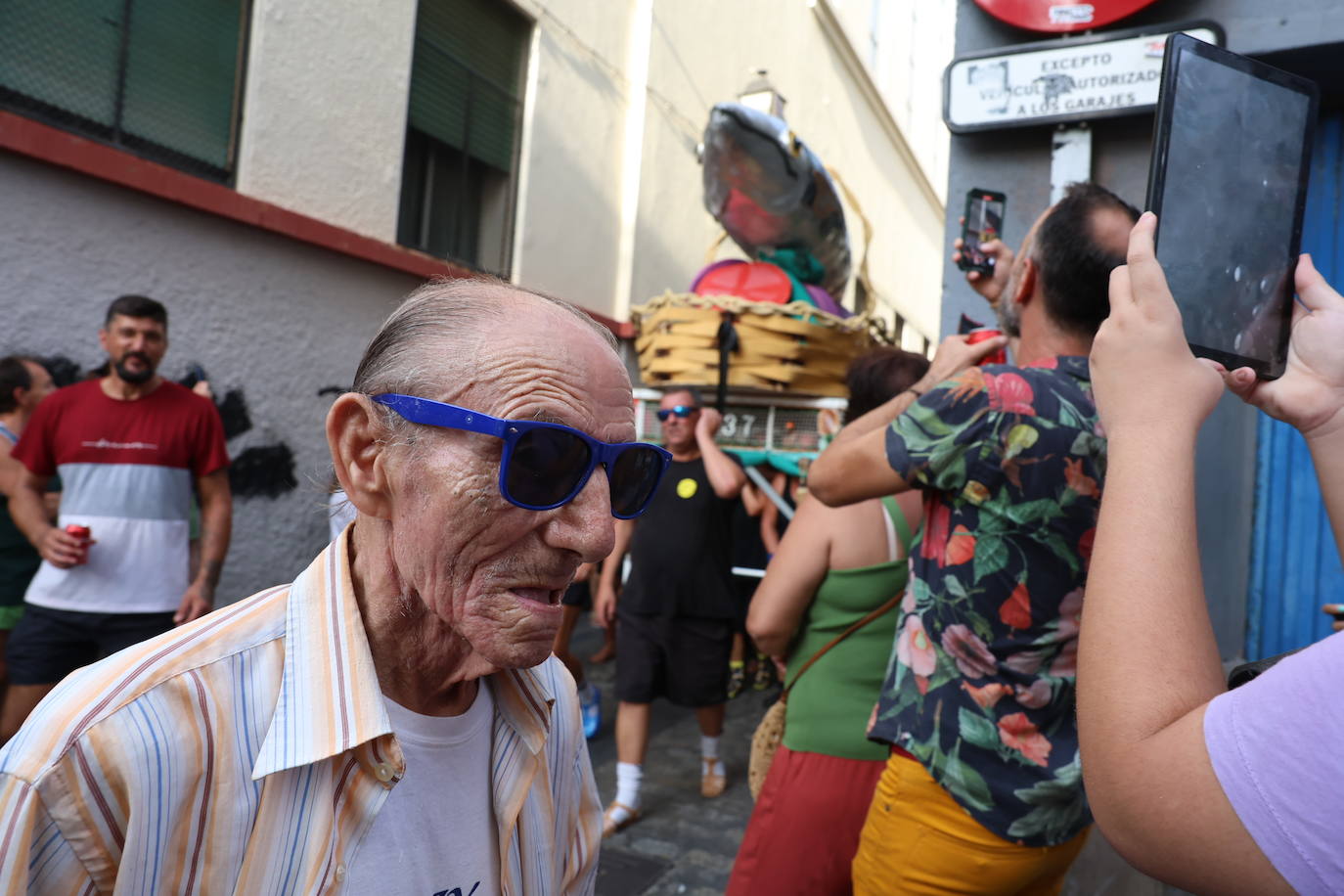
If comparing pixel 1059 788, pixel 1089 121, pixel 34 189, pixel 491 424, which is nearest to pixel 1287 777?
pixel 491 424

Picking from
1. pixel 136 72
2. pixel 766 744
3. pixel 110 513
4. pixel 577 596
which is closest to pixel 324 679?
pixel 766 744

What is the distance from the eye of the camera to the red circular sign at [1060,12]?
334 centimetres

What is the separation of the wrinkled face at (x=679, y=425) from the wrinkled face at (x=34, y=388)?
9.84 feet

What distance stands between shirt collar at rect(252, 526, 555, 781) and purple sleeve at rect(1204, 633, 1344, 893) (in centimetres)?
93

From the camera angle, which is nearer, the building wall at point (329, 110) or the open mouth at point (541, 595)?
Result: the open mouth at point (541, 595)

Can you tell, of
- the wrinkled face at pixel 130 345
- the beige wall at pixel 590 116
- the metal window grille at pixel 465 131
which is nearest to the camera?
the wrinkled face at pixel 130 345

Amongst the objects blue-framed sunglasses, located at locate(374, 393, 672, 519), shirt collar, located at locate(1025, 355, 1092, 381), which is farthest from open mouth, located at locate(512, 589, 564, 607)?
shirt collar, located at locate(1025, 355, 1092, 381)

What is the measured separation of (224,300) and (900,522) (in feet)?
14.7

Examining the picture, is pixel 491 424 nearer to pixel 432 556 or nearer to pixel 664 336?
pixel 432 556

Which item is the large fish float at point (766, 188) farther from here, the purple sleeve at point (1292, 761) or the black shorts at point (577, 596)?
the purple sleeve at point (1292, 761)

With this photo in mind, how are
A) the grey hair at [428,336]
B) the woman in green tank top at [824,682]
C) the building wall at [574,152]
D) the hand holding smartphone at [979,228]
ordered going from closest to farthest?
the grey hair at [428,336] → the woman in green tank top at [824,682] → the hand holding smartphone at [979,228] → the building wall at [574,152]

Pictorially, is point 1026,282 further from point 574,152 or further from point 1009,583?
point 574,152

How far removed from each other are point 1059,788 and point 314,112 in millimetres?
5745

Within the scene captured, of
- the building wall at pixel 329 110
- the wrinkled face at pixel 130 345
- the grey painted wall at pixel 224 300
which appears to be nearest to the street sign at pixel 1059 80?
the wrinkled face at pixel 130 345
